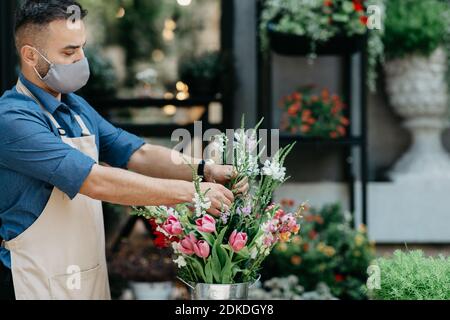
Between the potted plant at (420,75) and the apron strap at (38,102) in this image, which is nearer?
the apron strap at (38,102)

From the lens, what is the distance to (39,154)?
193 cm

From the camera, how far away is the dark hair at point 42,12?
208cm

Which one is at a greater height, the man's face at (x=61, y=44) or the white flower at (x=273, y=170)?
the man's face at (x=61, y=44)

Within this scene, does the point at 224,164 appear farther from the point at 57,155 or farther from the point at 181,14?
the point at 181,14

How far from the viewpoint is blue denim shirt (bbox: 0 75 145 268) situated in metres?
1.92

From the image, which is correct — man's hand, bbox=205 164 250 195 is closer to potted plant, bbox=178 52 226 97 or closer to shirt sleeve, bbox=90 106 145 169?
shirt sleeve, bbox=90 106 145 169

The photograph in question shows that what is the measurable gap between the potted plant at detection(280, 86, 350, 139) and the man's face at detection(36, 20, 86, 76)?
2198 millimetres

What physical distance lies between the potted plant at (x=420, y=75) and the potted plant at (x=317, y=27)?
0.55ft

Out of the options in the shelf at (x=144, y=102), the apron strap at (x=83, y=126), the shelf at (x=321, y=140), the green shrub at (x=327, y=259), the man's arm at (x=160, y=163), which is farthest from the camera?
the shelf at (x=144, y=102)

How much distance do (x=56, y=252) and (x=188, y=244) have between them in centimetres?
39

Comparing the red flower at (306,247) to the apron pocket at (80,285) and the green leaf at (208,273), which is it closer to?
the apron pocket at (80,285)

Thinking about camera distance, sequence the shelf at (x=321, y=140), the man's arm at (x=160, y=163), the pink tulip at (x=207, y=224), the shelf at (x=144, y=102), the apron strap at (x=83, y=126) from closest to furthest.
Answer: the pink tulip at (x=207, y=224) → the apron strap at (x=83, y=126) → the man's arm at (x=160, y=163) → the shelf at (x=321, y=140) → the shelf at (x=144, y=102)

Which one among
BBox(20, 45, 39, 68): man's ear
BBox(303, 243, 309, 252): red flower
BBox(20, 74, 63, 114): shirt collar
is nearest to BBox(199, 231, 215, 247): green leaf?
BBox(20, 74, 63, 114): shirt collar

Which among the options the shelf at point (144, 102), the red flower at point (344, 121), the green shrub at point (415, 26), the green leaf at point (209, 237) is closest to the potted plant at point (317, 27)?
Answer: the green shrub at point (415, 26)
